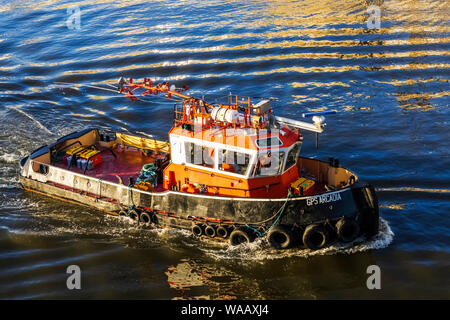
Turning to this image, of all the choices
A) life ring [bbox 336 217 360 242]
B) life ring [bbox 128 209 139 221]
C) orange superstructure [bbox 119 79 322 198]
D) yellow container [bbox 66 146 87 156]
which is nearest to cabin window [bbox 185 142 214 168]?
orange superstructure [bbox 119 79 322 198]

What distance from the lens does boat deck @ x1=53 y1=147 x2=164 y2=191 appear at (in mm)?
17938

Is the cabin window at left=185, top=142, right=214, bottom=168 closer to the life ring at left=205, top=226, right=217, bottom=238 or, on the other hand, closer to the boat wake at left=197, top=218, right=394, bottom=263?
the life ring at left=205, top=226, right=217, bottom=238

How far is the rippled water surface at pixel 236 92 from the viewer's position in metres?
14.4

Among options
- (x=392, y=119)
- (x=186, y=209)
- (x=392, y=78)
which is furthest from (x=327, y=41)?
(x=186, y=209)

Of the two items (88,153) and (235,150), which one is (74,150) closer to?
(88,153)

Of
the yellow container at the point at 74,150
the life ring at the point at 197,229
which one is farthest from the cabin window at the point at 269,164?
the yellow container at the point at 74,150

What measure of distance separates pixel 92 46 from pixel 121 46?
237cm

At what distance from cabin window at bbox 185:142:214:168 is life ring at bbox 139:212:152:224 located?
244cm

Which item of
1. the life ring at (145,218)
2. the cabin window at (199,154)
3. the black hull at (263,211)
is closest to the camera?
the black hull at (263,211)

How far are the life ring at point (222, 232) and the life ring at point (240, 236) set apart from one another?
0.24 metres

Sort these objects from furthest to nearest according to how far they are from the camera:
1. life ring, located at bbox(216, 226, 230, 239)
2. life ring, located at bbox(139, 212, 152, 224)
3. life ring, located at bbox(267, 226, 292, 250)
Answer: life ring, located at bbox(139, 212, 152, 224), life ring, located at bbox(216, 226, 230, 239), life ring, located at bbox(267, 226, 292, 250)

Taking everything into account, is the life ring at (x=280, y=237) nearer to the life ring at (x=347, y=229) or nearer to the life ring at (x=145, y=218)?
the life ring at (x=347, y=229)

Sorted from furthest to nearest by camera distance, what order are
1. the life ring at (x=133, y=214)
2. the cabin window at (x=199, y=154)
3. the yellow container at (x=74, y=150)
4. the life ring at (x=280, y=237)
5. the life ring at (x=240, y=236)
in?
the yellow container at (x=74, y=150) < the life ring at (x=133, y=214) < the cabin window at (x=199, y=154) < the life ring at (x=240, y=236) < the life ring at (x=280, y=237)

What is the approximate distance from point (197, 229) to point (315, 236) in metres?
3.70
